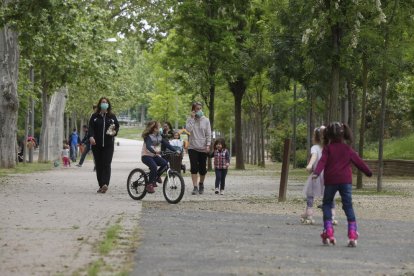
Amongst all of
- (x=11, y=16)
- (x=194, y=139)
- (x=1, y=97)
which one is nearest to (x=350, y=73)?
(x=194, y=139)

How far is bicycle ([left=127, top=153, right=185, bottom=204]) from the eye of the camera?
15.6 metres

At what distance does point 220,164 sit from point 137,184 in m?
2.88

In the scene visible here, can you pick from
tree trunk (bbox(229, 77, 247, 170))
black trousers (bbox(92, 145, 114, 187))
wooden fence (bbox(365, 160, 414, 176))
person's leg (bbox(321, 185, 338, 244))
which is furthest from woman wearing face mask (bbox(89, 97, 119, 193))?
tree trunk (bbox(229, 77, 247, 170))

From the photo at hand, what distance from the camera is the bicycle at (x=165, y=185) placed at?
15.6 metres

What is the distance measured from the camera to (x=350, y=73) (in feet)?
76.7

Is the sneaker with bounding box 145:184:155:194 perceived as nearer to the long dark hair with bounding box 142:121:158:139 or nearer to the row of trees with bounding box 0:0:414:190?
the long dark hair with bounding box 142:121:158:139

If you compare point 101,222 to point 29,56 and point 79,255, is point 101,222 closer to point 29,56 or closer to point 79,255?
point 79,255

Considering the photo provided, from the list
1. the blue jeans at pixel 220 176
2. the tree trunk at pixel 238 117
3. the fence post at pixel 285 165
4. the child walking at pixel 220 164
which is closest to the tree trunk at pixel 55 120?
the tree trunk at pixel 238 117

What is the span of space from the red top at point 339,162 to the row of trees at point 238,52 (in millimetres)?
8201

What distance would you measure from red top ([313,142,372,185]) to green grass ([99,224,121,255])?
7.88 ft

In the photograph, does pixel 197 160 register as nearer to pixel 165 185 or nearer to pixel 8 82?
pixel 165 185

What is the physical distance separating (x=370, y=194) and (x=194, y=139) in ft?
14.1

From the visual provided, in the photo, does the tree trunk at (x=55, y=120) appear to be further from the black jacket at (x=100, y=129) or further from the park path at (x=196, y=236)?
the park path at (x=196, y=236)

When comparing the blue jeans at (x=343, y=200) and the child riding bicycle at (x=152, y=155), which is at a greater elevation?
the child riding bicycle at (x=152, y=155)
